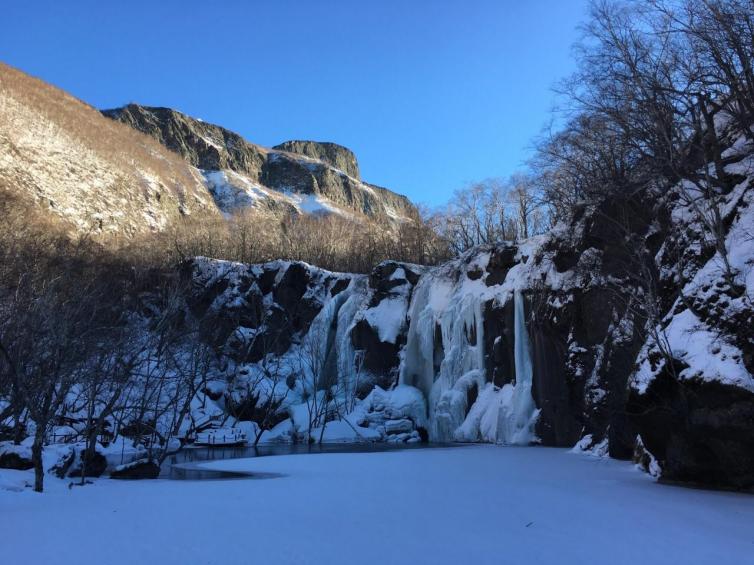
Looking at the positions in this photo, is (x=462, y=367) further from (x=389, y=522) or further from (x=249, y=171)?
(x=249, y=171)

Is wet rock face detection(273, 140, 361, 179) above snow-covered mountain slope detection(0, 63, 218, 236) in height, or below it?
above

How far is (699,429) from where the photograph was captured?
24.0 feet

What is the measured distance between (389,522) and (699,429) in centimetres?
464

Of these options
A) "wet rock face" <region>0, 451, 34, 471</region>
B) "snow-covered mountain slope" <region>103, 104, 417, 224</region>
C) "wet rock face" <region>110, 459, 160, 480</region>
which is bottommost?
"wet rock face" <region>110, 459, 160, 480</region>

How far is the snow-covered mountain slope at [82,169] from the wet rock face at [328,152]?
42.6 m

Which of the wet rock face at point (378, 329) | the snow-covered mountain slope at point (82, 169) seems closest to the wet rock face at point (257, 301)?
the wet rock face at point (378, 329)

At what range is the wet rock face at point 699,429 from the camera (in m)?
6.93

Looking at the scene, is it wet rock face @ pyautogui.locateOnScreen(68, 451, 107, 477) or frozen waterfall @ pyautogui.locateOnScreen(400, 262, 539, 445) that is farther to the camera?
frozen waterfall @ pyautogui.locateOnScreen(400, 262, 539, 445)

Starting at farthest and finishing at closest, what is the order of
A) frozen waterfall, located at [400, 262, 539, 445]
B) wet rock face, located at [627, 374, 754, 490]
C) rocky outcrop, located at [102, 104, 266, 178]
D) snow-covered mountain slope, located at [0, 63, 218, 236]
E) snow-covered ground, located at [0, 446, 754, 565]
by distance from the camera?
rocky outcrop, located at [102, 104, 266, 178]
snow-covered mountain slope, located at [0, 63, 218, 236]
frozen waterfall, located at [400, 262, 539, 445]
wet rock face, located at [627, 374, 754, 490]
snow-covered ground, located at [0, 446, 754, 565]

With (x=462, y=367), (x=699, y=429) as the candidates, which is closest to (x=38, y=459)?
(x=699, y=429)

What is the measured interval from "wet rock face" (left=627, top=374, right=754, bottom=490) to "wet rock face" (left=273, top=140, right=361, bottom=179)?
116729 millimetres

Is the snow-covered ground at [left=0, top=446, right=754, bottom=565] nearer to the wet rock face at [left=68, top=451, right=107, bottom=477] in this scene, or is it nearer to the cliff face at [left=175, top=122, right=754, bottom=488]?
the cliff face at [left=175, top=122, right=754, bottom=488]

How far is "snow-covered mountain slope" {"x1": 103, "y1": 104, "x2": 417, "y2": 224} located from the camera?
8669 centimetres


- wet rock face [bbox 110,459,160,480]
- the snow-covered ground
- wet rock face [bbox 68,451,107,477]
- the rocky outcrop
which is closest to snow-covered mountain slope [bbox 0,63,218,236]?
the rocky outcrop
